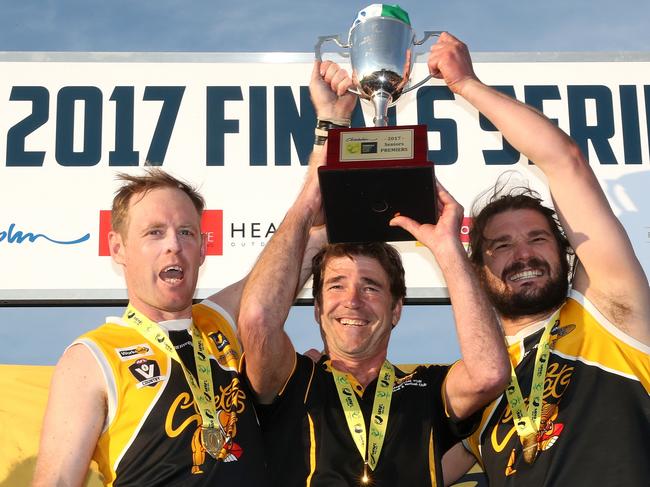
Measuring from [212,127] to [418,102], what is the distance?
1.16 m

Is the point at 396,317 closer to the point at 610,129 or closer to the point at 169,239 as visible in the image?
the point at 169,239

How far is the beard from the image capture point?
3.58 meters

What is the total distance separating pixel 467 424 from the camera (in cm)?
341

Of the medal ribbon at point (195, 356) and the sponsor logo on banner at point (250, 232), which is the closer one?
the medal ribbon at point (195, 356)

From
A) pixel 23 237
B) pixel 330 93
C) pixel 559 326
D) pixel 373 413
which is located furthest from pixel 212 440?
pixel 23 237

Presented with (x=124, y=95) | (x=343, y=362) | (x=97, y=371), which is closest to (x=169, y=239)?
(x=97, y=371)

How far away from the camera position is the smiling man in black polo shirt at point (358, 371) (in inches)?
127

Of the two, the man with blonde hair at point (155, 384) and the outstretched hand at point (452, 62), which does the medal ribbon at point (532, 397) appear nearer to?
the man with blonde hair at point (155, 384)

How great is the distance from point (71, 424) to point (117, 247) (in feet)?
2.56

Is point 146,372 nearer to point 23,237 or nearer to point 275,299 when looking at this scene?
point 275,299

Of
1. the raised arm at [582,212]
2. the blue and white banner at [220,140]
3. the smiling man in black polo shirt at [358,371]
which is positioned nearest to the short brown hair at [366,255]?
the smiling man in black polo shirt at [358,371]

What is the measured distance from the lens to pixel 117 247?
3521 millimetres

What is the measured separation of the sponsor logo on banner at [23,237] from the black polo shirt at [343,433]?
183 centimetres

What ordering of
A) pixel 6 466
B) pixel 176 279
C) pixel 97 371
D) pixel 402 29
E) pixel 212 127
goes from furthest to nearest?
pixel 212 127, pixel 6 466, pixel 402 29, pixel 176 279, pixel 97 371
